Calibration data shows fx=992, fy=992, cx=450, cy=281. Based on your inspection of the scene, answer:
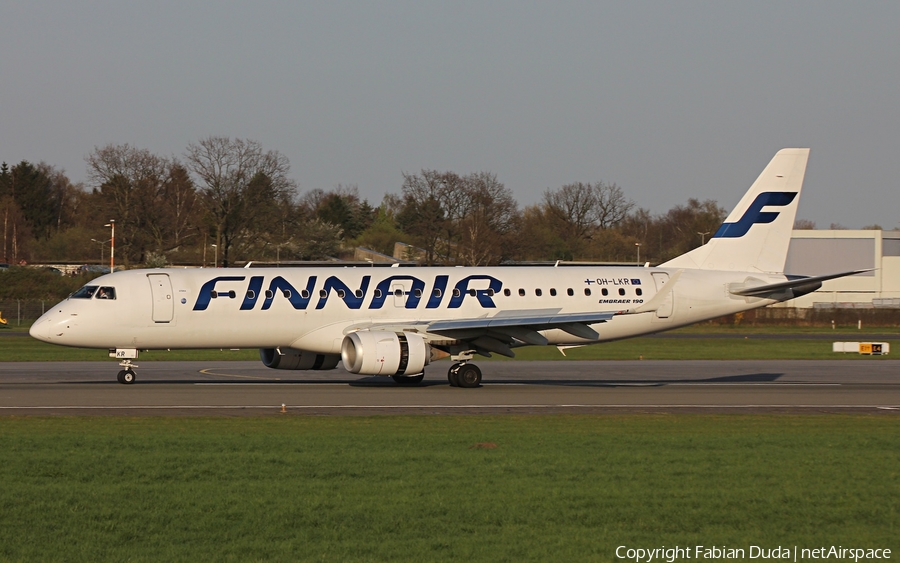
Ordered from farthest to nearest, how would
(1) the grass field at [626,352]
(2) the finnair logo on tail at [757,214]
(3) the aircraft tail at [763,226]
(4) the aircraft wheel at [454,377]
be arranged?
(1) the grass field at [626,352] → (2) the finnair logo on tail at [757,214] → (3) the aircraft tail at [763,226] → (4) the aircraft wheel at [454,377]

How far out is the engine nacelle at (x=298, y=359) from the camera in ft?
102

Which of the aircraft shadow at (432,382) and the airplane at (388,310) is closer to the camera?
the airplane at (388,310)

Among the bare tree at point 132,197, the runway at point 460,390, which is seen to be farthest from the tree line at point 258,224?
the runway at point 460,390

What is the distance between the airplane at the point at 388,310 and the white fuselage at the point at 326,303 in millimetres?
34

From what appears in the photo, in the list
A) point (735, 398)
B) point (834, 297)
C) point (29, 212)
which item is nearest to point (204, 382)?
point (735, 398)

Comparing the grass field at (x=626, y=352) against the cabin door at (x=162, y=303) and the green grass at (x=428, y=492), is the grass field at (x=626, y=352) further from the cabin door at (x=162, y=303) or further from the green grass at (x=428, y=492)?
the green grass at (x=428, y=492)

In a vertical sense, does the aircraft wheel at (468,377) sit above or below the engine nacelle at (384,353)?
below

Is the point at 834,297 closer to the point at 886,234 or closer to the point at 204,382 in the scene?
the point at 886,234

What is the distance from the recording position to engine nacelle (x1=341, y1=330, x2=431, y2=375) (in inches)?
1085

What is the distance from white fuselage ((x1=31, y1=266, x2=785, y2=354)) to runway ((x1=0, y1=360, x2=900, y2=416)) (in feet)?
5.07

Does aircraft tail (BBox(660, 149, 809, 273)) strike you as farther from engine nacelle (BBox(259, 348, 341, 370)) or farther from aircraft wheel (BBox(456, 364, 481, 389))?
engine nacelle (BBox(259, 348, 341, 370))

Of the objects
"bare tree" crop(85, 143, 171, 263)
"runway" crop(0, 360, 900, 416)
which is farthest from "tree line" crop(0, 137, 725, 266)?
"runway" crop(0, 360, 900, 416)

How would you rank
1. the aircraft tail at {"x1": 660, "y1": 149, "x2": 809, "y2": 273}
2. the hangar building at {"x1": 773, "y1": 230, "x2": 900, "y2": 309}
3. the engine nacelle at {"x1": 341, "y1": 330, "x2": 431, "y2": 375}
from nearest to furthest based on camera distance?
1. the engine nacelle at {"x1": 341, "y1": 330, "x2": 431, "y2": 375}
2. the aircraft tail at {"x1": 660, "y1": 149, "x2": 809, "y2": 273}
3. the hangar building at {"x1": 773, "y1": 230, "x2": 900, "y2": 309}

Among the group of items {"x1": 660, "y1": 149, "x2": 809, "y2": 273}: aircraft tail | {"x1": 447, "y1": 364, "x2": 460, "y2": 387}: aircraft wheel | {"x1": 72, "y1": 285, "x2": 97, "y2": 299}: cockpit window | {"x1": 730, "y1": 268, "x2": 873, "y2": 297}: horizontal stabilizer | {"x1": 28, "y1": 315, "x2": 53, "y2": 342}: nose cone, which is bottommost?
{"x1": 447, "y1": 364, "x2": 460, "y2": 387}: aircraft wheel
